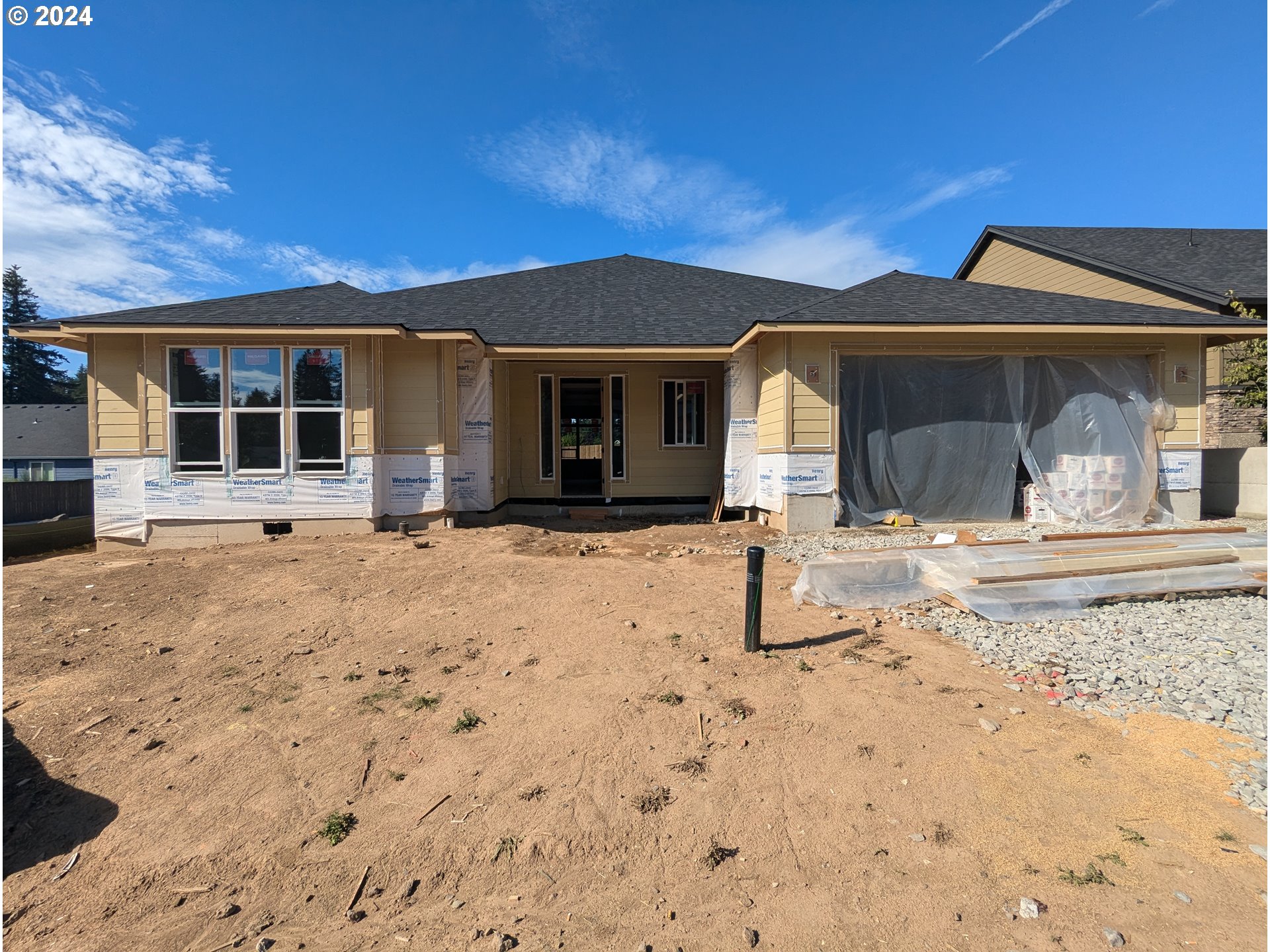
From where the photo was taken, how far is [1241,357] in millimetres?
11258

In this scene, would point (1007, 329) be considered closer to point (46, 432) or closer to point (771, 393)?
point (771, 393)

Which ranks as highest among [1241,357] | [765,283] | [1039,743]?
[765,283]

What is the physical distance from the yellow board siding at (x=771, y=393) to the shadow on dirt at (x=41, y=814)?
8.53 metres

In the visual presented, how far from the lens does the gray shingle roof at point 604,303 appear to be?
1048 cm

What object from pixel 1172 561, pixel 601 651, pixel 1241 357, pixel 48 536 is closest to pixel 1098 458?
pixel 1172 561

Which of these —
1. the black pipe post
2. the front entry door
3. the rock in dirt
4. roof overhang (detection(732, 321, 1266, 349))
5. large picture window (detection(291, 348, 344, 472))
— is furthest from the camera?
the front entry door

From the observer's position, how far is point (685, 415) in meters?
12.1

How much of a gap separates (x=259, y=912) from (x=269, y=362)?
8693 millimetres

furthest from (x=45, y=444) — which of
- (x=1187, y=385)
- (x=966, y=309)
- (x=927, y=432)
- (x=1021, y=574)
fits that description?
(x=1187, y=385)

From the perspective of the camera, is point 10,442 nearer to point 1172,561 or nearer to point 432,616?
point 432,616

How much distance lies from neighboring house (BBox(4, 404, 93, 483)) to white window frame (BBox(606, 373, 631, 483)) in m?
24.2

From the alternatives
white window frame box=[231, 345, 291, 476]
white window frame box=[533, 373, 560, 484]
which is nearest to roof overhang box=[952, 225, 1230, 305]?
white window frame box=[533, 373, 560, 484]

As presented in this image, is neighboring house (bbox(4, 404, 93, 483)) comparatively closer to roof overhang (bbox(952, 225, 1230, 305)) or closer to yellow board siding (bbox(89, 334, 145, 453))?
yellow board siding (bbox(89, 334, 145, 453))

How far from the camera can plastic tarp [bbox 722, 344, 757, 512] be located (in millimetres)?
10531
